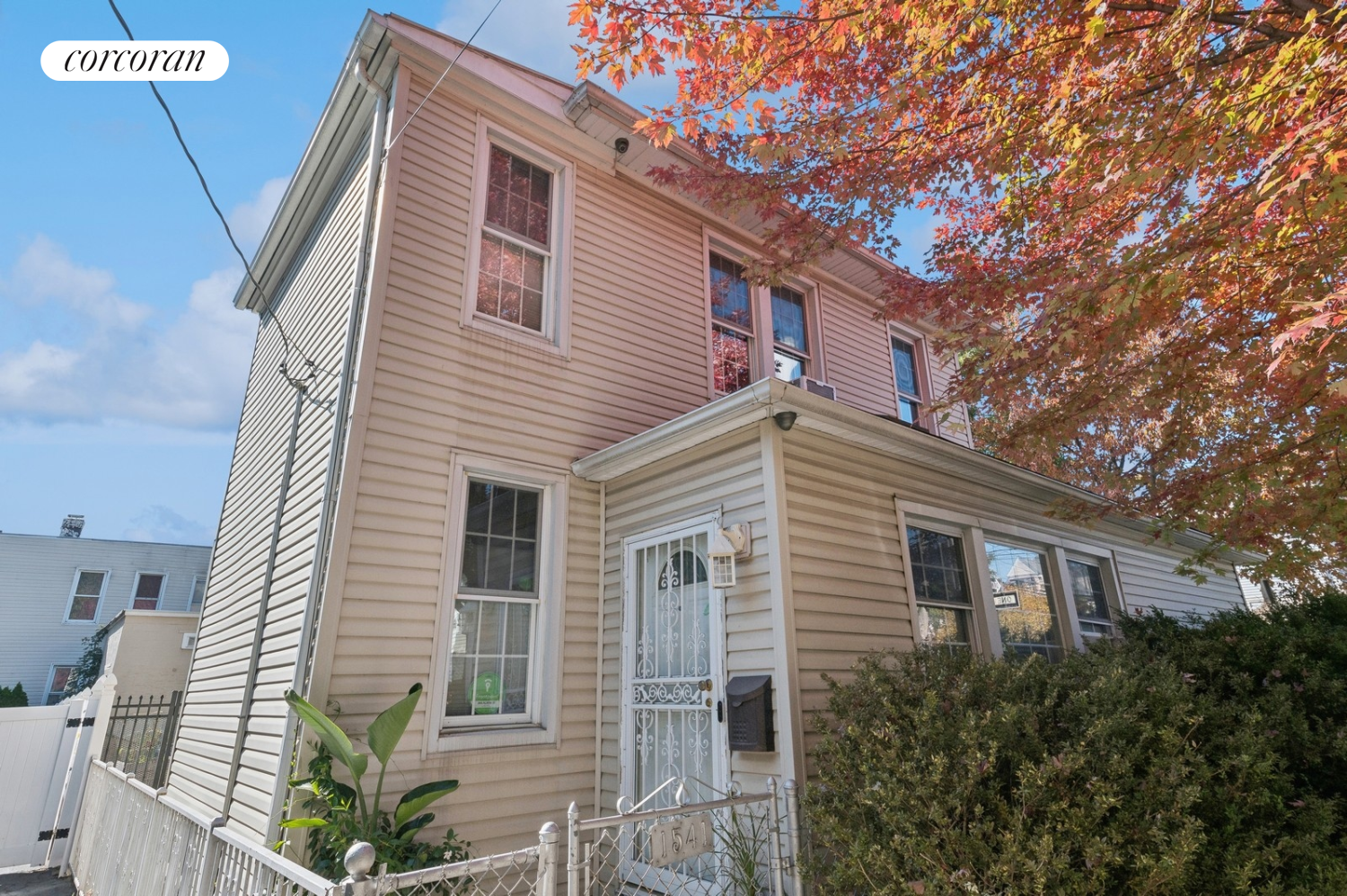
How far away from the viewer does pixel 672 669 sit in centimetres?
531

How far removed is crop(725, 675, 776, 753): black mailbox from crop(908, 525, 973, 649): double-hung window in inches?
85.1

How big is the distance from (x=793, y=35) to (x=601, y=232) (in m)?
2.80

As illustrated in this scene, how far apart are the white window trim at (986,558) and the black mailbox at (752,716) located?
78.4 inches

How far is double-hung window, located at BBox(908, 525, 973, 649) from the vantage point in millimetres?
6297

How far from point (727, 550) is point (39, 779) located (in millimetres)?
8359

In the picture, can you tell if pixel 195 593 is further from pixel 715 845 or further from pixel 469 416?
pixel 715 845

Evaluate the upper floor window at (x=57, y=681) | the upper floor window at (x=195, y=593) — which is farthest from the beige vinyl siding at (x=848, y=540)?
the upper floor window at (x=57, y=681)

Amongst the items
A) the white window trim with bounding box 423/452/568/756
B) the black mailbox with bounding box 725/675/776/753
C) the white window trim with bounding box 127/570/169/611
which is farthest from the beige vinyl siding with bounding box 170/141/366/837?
the white window trim with bounding box 127/570/169/611

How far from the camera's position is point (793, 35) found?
549 cm

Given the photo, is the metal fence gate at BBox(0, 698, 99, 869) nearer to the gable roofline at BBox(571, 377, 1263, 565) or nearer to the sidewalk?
the sidewalk

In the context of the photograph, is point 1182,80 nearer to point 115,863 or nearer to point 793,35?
point 793,35

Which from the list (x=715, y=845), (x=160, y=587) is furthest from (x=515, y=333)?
(x=160, y=587)

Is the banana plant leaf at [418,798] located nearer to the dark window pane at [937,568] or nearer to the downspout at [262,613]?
the downspout at [262,613]

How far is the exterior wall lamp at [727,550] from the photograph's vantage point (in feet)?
16.1
